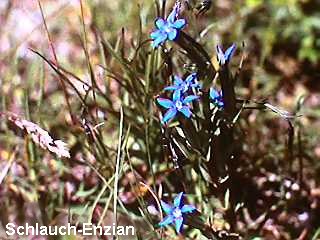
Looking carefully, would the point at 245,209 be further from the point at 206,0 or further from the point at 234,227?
the point at 206,0

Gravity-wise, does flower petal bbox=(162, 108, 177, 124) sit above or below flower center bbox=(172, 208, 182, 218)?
above

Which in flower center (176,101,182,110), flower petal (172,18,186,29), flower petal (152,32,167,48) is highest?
flower petal (172,18,186,29)

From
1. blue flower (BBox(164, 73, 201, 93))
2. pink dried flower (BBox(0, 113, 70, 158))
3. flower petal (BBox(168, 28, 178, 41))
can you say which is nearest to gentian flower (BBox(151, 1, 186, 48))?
flower petal (BBox(168, 28, 178, 41))

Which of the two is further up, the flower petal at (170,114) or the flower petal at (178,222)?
the flower petal at (170,114)

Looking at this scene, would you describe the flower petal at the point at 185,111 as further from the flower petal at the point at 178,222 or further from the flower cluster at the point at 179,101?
the flower petal at the point at 178,222

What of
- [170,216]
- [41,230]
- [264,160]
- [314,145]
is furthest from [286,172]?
[41,230]

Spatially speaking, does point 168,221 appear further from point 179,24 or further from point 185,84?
point 179,24

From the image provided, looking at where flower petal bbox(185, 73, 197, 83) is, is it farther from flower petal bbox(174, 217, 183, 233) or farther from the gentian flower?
flower petal bbox(174, 217, 183, 233)

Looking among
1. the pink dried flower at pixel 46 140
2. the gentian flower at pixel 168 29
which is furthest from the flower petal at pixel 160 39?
the pink dried flower at pixel 46 140
